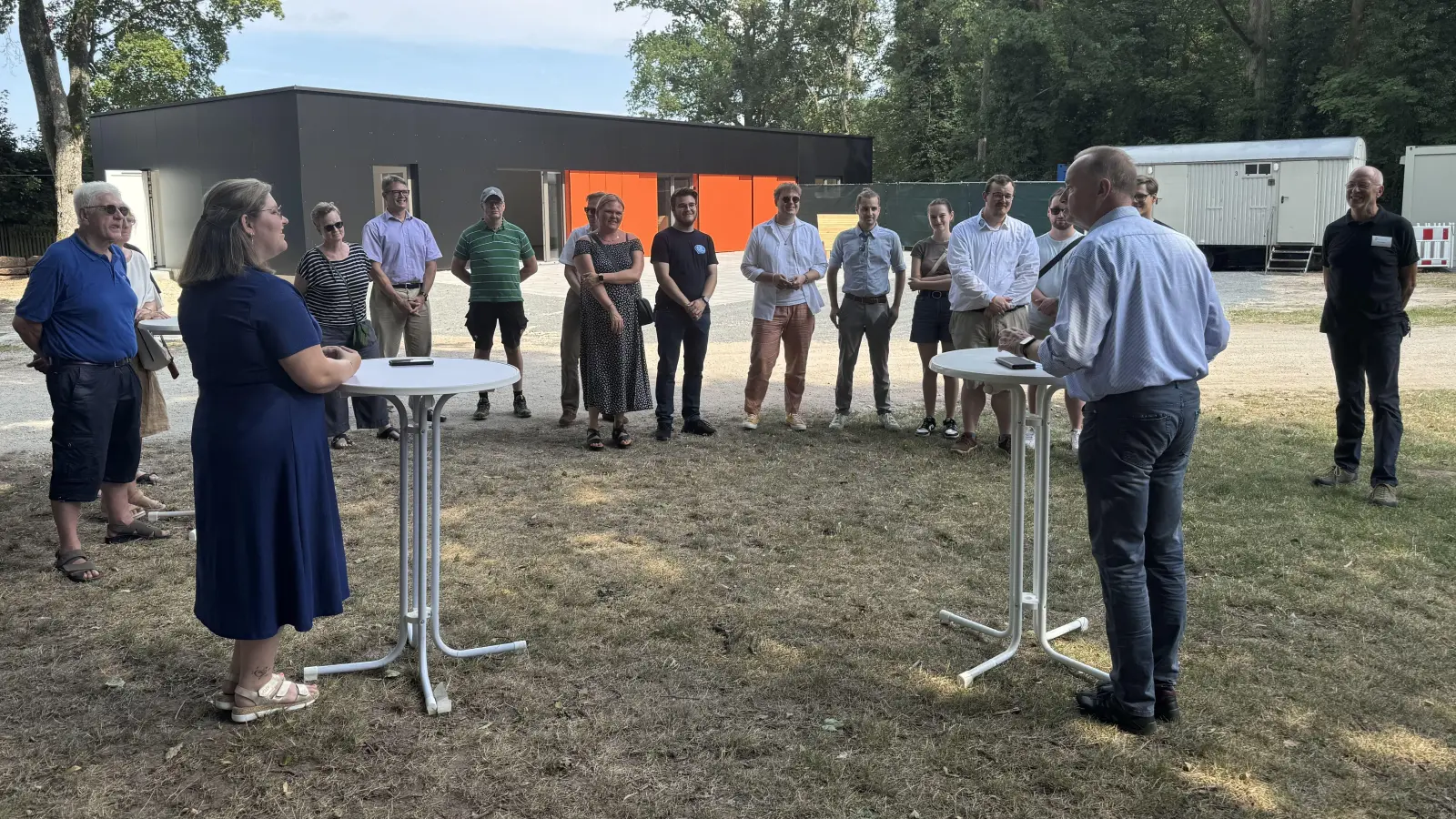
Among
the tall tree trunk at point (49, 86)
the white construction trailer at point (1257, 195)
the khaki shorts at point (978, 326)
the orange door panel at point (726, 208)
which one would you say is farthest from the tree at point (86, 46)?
the white construction trailer at point (1257, 195)

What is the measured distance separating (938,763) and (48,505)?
5030mm

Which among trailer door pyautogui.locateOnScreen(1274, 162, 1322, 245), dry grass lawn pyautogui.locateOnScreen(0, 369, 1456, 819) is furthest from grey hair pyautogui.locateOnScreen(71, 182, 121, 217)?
trailer door pyautogui.locateOnScreen(1274, 162, 1322, 245)

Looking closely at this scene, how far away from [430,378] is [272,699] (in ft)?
3.61

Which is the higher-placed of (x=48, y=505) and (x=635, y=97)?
(x=635, y=97)

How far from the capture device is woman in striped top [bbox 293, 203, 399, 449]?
6707mm

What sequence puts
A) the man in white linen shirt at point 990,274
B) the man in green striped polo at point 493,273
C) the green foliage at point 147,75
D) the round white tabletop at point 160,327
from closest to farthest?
the round white tabletop at point 160,327
the man in white linen shirt at point 990,274
the man in green striped polo at point 493,273
the green foliage at point 147,75

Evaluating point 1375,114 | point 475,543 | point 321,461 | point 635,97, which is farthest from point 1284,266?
point 635,97

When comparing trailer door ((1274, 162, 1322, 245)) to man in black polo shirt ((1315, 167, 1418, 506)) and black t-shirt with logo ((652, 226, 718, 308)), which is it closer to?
man in black polo shirt ((1315, 167, 1418, 506))

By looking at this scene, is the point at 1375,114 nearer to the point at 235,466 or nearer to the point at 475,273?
the point at 475,273

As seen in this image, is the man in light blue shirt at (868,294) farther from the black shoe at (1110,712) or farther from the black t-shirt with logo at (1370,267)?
the black shoe at (1110,712)

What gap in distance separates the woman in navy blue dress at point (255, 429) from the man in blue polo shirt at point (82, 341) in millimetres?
1846

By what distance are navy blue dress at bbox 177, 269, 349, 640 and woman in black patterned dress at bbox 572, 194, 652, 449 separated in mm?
3983

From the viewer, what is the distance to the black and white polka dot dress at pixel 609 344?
725 centimetres

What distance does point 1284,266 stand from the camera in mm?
22750
